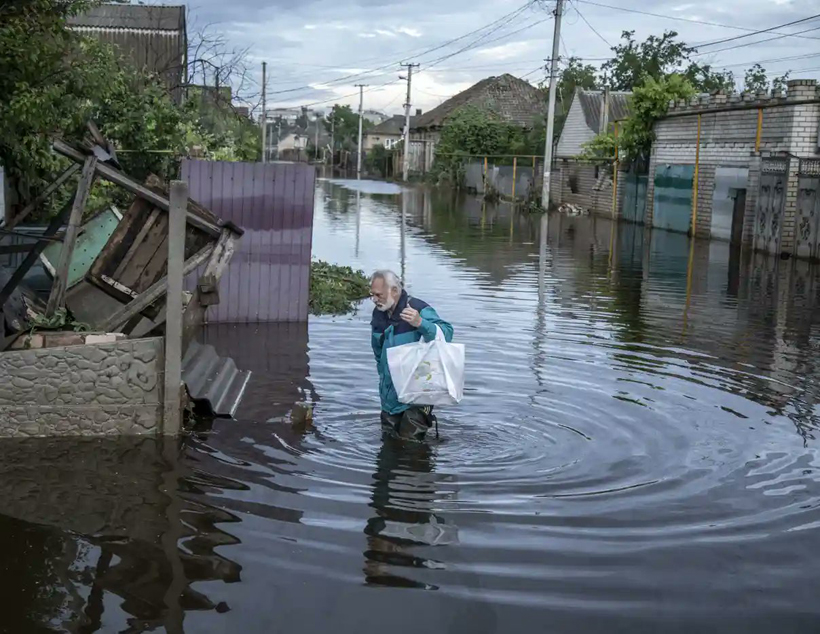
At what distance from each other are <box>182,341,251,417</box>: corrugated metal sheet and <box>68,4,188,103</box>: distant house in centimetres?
2101

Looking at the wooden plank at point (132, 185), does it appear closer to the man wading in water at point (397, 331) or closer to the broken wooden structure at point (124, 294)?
the broken wooden structure at point (124, 294)

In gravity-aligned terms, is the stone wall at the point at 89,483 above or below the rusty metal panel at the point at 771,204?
below

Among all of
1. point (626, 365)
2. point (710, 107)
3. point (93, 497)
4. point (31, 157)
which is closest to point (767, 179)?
point (710, 107)

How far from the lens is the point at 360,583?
5535 mm

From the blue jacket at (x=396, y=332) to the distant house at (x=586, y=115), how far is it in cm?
4748

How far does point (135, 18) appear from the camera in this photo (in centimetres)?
3294

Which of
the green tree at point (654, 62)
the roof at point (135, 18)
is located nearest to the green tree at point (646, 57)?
the green tree at point (654, 62)

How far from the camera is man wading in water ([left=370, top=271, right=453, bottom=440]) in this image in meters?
7.73

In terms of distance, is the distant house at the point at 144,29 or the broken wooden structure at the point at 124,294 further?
the distant house at the point at 144,29

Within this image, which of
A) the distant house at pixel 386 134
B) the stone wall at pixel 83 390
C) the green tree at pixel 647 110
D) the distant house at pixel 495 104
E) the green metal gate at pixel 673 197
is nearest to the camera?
the stone wall at pixel 83 390

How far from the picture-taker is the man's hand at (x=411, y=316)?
7.49 metres

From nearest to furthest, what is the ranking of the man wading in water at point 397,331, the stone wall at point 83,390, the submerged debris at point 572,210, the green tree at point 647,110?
1. the man wading in water at point 397,331
2. the stone wall at point 83,390
3. the green tree at point 647,110
4. the submerged debris at point 572,210

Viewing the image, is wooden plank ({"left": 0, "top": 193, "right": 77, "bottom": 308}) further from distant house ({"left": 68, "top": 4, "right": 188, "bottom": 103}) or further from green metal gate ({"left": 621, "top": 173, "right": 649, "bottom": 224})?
green metal gate ({"left": 621, "top": 173, "right": 649, "bottom": 224})

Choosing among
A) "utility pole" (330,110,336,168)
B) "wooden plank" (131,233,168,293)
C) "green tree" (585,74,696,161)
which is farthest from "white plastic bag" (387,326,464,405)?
"utility pole" (330,110,336,168)
